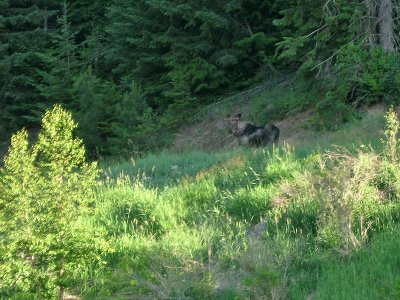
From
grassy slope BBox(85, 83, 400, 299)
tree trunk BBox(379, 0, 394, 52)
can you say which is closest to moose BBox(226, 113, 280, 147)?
tree trunk BBox(379, 0, 394, 52)

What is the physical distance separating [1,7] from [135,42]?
8445 millimetres

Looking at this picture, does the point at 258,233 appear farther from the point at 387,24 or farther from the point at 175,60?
the point at 175,60

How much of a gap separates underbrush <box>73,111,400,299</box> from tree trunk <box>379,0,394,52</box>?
30.2 feet

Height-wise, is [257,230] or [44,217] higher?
[44,217]

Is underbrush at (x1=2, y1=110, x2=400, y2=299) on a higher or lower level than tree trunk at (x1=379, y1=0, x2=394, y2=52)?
lower

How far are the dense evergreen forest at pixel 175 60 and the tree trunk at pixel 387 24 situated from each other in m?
0.03

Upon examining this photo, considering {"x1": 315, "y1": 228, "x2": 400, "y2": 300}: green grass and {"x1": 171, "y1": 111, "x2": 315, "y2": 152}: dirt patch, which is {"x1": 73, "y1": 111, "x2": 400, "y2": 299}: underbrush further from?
{"x1": 171, "y1": 111, "x2": 315, "y2": 152}: dirt patch

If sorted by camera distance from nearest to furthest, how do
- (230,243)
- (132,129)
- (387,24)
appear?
(230,243) → (387,24) → (132,129)

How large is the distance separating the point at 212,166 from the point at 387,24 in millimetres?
9028

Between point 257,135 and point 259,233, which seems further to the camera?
point 257,135

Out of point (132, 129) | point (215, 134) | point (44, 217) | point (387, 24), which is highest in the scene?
point (387, 24)

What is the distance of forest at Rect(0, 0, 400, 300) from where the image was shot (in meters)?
7.40

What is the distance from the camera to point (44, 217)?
291 inches

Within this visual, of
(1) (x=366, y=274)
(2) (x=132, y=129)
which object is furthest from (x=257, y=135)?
(1) (x=366, y=274)
